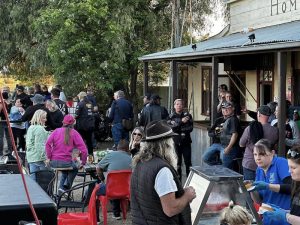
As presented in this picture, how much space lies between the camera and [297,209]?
13.7 ft

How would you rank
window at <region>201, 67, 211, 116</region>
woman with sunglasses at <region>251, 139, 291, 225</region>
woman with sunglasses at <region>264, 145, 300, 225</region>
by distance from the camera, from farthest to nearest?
window at <region>201, 67, 211, 116</region>, woman with sunglasses at <region>251, 139, 291, 225</region>, woman with sunglasses at <region>264, 145, 300, 225</region>

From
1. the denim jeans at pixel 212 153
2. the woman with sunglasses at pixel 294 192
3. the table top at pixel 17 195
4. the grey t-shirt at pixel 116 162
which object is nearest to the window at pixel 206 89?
the denim jeans at pixel 212 153

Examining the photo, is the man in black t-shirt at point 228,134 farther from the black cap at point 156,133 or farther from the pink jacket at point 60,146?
the black cap at point 156,133

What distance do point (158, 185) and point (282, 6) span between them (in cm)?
1084

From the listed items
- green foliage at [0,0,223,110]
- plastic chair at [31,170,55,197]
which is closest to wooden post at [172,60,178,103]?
green foliage at [0,0,223,110]

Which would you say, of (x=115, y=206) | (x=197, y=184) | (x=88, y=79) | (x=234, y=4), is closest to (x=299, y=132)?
(x=115, y=206)

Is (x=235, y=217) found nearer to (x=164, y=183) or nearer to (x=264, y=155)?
(x=164, y=183)

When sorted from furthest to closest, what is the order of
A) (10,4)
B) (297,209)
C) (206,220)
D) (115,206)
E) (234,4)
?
(10,4)
(234,4)
(115,206)
(206,220)
(297,209)

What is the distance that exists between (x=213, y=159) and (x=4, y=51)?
16450mm

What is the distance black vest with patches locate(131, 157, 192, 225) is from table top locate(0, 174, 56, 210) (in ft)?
4.75

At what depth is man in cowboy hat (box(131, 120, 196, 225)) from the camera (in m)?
3.92

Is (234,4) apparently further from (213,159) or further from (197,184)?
(197,184)

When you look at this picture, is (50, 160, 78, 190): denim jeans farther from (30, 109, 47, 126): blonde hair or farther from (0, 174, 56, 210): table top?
(0, 174, 56, 210): table top

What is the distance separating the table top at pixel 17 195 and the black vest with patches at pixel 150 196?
4.75ft
